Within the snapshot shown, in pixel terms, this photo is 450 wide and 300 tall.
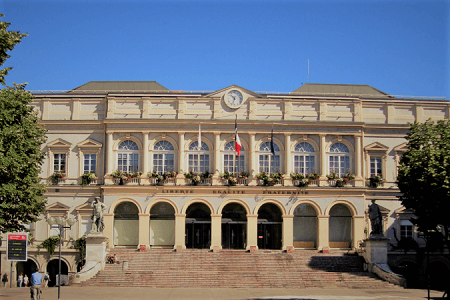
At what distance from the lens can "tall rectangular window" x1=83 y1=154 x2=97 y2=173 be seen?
47.4 metres

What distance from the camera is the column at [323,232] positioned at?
45.8m

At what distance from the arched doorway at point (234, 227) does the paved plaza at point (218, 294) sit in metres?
10.6

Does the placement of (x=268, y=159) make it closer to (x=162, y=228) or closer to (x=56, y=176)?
(x=162, y=228)

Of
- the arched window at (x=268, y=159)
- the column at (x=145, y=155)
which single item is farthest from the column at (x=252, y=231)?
the column at (x=145, y=155)

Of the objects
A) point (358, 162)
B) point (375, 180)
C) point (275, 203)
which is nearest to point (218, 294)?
point (275, 203)

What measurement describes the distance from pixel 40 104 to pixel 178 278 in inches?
783

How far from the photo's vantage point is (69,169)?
47.2m

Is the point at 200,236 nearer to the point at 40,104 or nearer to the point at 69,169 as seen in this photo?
the point at 69,169

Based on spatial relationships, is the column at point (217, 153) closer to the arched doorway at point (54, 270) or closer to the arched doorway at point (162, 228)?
the arched doorway at point (162, 228)

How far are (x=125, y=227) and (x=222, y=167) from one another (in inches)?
362

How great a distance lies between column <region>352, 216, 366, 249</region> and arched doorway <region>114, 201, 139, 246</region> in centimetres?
1735

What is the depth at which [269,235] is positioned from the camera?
155 ft

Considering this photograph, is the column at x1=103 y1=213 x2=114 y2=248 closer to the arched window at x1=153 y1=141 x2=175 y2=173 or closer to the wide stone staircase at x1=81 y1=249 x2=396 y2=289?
the wide stone staircase at x1=81 y1=249 x2=396 y2=289

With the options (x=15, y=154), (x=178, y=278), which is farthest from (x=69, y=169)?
(x=15, y=154)
